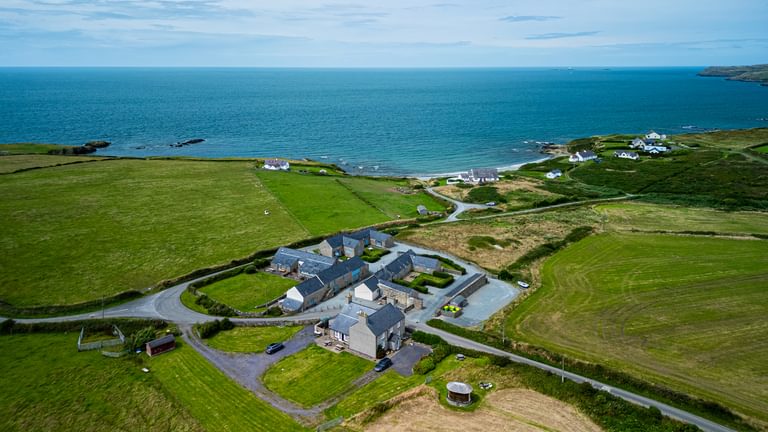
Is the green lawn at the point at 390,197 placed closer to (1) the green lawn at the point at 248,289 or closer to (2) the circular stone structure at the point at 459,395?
(1) the green lawn at the point at 248,289

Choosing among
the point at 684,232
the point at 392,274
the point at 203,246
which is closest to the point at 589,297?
the point at 392,274

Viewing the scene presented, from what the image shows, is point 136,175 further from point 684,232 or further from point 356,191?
point 684,232

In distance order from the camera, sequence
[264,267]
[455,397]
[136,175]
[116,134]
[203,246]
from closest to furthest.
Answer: [455,397] → [264,267] → [203,246] → [136,175] → [116,134]

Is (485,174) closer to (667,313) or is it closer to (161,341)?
(667,313)

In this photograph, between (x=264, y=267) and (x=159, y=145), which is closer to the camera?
(x=264, y=267)

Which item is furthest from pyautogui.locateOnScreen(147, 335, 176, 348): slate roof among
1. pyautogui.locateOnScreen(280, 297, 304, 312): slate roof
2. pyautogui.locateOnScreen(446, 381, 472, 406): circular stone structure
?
pyautogui.locateOnScreen(446, 381, 472, 406): circular stone structure

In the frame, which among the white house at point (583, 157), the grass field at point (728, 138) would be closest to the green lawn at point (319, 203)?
the white house at point (583, 157)
